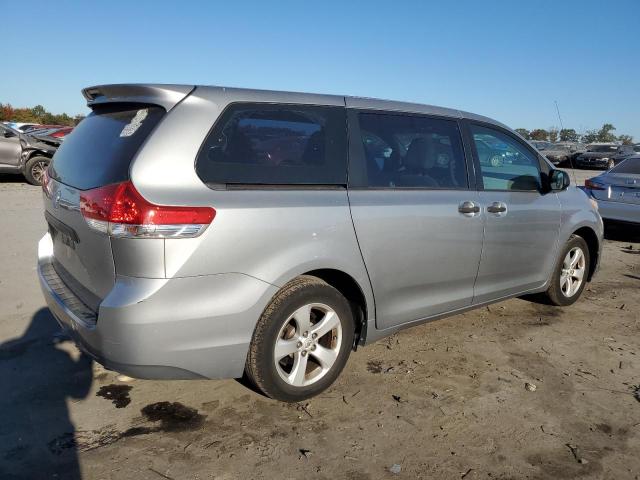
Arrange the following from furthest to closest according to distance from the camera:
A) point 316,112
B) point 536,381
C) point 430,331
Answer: point 430,331 → point 536,381 → point 316,112

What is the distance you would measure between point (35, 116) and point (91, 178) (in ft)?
178

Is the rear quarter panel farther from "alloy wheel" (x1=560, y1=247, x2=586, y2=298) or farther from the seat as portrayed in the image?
"alloy wheel" (x1=560, y1=247, x2=586, y2=298)

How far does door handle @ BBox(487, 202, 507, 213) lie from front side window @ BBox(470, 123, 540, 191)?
0.14 m

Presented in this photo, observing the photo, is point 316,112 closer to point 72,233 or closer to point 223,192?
point 223,192

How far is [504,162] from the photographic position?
445 cm

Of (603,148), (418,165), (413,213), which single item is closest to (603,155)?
(603,148)

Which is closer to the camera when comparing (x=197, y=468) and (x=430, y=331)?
(x=197, y=468)

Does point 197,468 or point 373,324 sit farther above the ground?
point 373,324

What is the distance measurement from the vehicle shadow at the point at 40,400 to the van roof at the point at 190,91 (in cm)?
173

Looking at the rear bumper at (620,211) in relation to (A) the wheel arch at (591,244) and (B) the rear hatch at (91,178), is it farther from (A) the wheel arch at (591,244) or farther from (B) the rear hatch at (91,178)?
(B) the rear hatch at (91,178)

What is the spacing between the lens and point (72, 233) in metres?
2.95

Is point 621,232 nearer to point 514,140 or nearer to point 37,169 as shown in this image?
point 514,140

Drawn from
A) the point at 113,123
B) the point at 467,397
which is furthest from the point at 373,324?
the point at 113,123

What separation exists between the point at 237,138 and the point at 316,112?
60 cm
